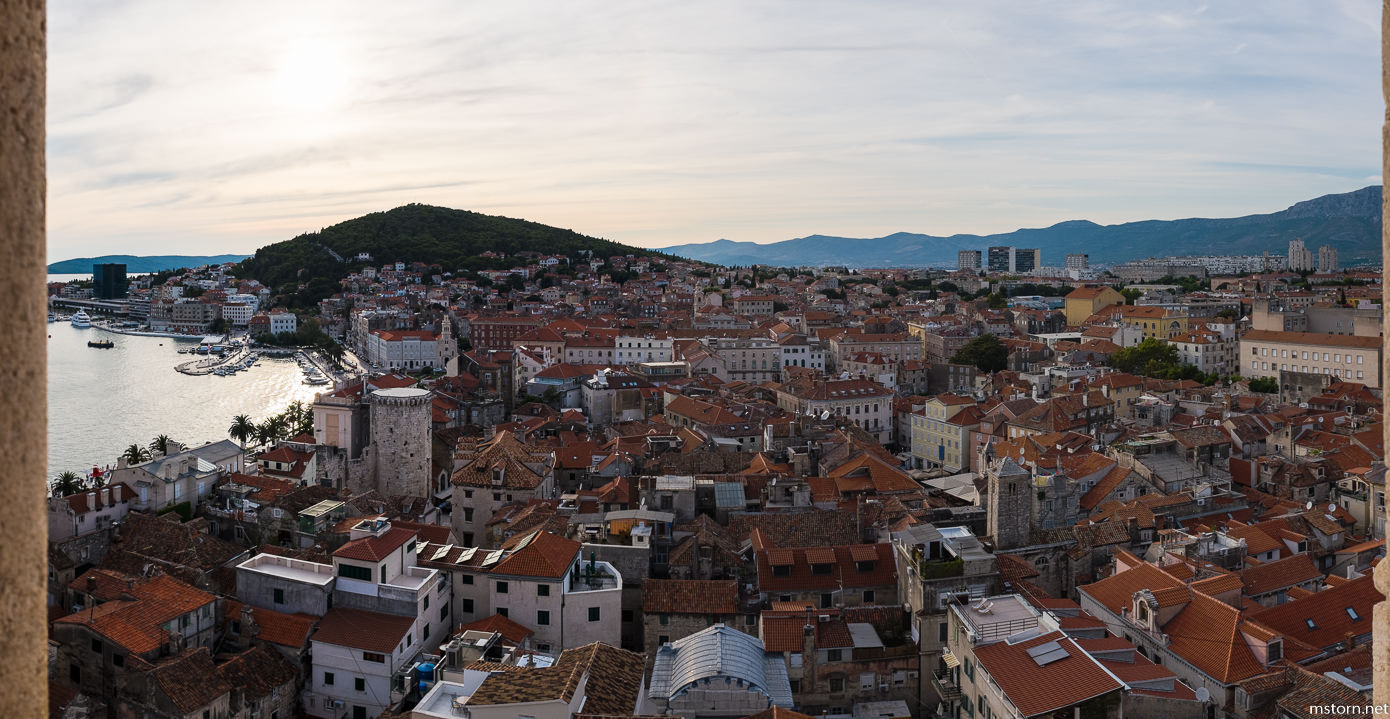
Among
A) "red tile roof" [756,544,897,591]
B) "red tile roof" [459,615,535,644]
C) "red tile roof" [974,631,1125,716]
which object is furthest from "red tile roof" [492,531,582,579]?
"red tile roof" [974,631,1125,716]

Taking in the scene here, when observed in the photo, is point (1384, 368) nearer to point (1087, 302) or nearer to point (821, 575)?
point (821, 575)

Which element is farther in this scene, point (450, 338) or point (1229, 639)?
point (450, 338)

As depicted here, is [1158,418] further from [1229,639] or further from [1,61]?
[1,61]

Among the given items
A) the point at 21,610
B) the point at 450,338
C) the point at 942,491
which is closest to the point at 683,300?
the point at 450,338

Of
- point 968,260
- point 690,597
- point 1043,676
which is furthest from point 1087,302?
point 968,260

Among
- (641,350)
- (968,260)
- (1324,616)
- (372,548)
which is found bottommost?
(1324,616)

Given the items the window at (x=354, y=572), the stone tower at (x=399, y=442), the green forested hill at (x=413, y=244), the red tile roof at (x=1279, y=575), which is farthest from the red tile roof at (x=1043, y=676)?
the green forested hill at (x=413, y=244)

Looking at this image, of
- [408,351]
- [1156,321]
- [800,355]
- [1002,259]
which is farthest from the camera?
[1002,259]
